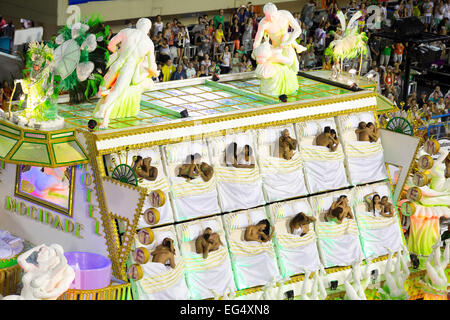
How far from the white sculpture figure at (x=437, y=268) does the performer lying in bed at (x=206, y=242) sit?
386 centimetres

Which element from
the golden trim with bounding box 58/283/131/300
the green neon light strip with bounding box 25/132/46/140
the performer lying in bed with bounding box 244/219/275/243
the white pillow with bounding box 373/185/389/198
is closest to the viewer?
the golden trim with bounding box 58/283/131/300

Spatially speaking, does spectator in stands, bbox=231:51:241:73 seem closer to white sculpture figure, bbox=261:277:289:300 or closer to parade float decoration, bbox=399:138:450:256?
parade float decoration, bbox=399:138:450:256

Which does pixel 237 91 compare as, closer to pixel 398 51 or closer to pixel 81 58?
pixel 81 58

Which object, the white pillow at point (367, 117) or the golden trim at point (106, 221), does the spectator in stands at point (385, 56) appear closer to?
the white pillow at point (367, 117)

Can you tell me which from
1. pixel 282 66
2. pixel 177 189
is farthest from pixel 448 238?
pixel 177 189

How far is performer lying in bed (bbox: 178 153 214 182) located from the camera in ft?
60.0

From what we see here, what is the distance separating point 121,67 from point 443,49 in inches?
645

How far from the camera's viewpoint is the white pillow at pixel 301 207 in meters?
19.5

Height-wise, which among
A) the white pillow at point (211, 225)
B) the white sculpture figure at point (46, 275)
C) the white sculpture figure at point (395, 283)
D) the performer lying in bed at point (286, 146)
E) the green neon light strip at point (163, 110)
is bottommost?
the white sculpture figure at point (395, 283)

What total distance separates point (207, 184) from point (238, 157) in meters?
0.78

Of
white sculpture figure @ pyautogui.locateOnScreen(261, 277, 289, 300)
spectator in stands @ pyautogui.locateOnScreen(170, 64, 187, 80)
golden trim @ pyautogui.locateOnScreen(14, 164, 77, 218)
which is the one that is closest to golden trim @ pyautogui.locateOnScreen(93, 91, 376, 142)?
golden trim @ pyautogui.locateOnScreen(14, 164, 77, 218)

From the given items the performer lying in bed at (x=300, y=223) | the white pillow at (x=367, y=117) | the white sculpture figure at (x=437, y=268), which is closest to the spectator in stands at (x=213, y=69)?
the white pillow at (x=367, y=117)

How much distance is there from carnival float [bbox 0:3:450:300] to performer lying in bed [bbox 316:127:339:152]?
0.03 metres
